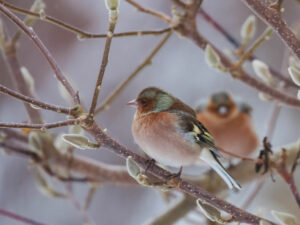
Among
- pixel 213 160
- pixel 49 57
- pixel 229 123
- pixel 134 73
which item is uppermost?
pixel 49 57

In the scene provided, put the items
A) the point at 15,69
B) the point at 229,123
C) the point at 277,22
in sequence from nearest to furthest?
1. the point at 277,22
2. the point at 15,69
3. the point at 229,123

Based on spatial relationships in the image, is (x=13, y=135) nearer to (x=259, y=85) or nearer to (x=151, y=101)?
(x=151, y=101)

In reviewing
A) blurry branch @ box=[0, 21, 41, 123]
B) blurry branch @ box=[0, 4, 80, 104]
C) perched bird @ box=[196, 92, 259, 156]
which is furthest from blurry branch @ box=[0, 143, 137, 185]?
perched bird @ box=[196, 92, 259, 156]

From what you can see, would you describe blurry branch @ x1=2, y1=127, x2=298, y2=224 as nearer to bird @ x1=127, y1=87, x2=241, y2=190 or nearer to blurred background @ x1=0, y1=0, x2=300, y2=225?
bird @ x1=127, y1=87, x2=241, y2=190

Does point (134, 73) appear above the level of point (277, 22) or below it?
below

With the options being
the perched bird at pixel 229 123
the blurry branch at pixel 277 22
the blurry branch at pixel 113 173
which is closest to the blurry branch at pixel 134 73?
Result: the blurry branch at pixel 113 173

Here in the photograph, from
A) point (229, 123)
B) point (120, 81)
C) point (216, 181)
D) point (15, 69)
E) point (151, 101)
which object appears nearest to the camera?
point (151, 101)

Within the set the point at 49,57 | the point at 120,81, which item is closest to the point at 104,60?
the point at 49,57

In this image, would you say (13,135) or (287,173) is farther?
(13,135)

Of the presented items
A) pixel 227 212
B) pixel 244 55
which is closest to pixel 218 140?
pixel 244 55
